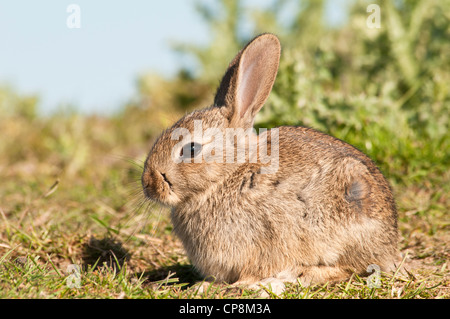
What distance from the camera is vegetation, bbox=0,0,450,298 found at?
4.37 metres

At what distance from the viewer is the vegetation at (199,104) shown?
4371mm

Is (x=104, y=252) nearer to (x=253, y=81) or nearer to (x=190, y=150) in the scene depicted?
(x=190, y=150)

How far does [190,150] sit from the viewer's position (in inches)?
178

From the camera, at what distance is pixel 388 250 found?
4.57 meters

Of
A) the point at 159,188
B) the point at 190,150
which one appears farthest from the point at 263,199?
the point at 159,188

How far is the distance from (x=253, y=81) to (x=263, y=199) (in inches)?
40.1

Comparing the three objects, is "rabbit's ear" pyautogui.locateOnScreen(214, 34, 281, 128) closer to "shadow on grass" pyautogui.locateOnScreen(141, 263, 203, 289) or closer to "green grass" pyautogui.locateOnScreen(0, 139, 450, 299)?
"green grass" pyautogui.locateOnScreen(0, 139, 450, 299)

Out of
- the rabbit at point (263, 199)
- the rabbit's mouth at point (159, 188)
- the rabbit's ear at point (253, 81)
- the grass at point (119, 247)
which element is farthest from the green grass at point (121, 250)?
the rabbit's ear at point (253, 81)

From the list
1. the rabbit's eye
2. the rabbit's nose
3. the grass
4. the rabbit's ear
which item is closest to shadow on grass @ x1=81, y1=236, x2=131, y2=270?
the grass

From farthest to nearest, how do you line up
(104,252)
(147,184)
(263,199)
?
(104,252)
(147,184)
(263,199)

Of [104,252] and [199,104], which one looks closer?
[104,252]
